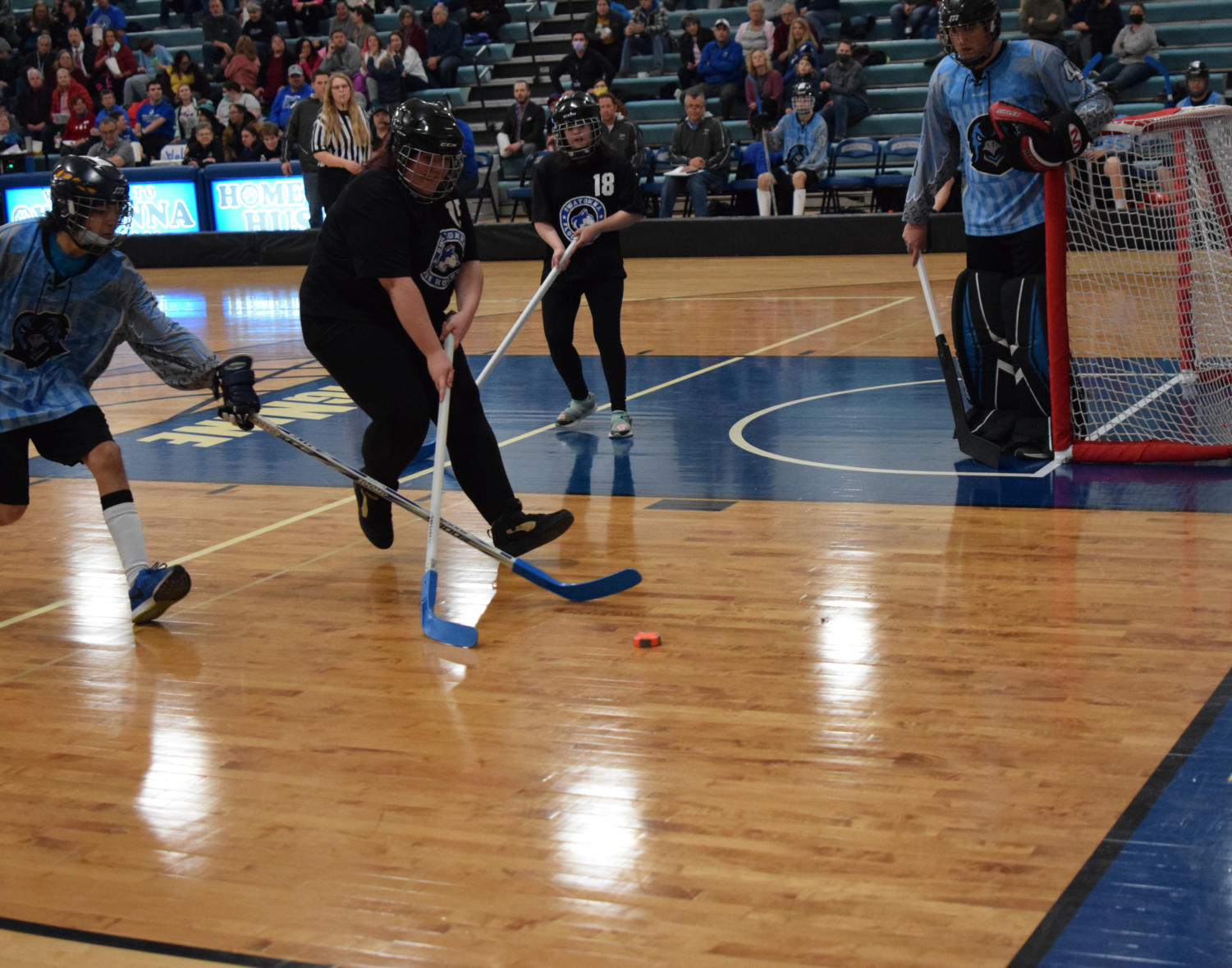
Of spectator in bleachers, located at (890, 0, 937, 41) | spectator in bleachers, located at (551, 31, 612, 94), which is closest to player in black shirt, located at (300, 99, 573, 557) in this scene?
spectator in bleachers, located at (551, 31, 612, 94)

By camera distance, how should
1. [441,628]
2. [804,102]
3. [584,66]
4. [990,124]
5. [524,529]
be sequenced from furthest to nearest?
1. [584,66]
2. [804,102]
3. [990,124]
4. [524,529]
5. [441,628]

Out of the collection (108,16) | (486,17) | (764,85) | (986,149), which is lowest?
(986,149)

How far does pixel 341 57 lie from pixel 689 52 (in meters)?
4.22

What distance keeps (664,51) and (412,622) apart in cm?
1462

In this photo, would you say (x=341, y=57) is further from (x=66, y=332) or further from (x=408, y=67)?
(x=66, y=332)

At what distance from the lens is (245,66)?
1841 cm

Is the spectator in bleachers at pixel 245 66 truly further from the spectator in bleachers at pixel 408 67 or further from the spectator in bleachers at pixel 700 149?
the spectator in bleachers at pixel 700 149

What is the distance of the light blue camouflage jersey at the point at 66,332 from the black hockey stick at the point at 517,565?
0.35 m

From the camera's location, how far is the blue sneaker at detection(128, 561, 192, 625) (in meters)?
4.11

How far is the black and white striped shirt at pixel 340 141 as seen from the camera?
35.9ft

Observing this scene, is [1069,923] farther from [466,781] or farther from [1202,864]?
[466,781]

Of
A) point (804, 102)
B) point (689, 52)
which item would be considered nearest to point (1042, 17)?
point (804, 102)

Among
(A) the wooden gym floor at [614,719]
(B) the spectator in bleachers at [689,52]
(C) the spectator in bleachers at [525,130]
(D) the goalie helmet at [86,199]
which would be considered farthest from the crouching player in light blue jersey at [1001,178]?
(B) the spectator in bleachers at [689,52]

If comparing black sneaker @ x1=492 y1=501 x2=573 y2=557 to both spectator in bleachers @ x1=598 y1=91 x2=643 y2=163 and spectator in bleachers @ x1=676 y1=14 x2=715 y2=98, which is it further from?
spectator in bleachers @ x1=676 y1=14 x2=715 y2=98
